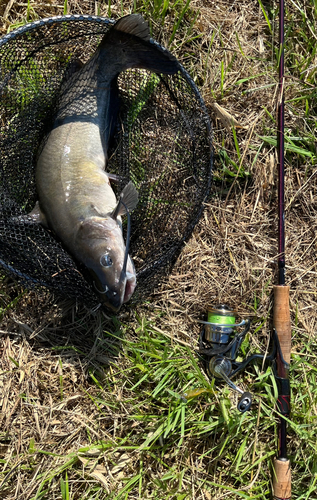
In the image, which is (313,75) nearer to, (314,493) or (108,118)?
(108,118)

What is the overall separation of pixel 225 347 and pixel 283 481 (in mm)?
745

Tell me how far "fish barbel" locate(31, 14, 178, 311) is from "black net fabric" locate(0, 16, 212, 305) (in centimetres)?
11

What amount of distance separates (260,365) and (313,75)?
5.72ft

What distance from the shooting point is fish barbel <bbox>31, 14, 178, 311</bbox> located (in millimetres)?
2236

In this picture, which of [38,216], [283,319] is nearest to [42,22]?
[38,216]

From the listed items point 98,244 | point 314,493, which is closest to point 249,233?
point 98,244

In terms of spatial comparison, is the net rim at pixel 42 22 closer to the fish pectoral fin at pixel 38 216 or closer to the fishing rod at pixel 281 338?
the fish pectoral fin at pixel 38 216

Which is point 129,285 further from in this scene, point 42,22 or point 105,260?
point 42,22

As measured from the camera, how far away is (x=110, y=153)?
2.61 m

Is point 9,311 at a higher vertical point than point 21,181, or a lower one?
lower

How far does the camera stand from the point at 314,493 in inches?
98.0

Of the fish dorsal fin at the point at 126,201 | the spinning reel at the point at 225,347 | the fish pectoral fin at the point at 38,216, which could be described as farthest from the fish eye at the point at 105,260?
the spinning reel at the point at 225,347

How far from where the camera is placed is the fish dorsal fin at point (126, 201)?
2.28 metres

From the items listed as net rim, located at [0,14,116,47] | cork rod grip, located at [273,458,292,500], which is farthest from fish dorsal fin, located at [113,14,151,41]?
cork rod grip, located at [273,458,292,500]
